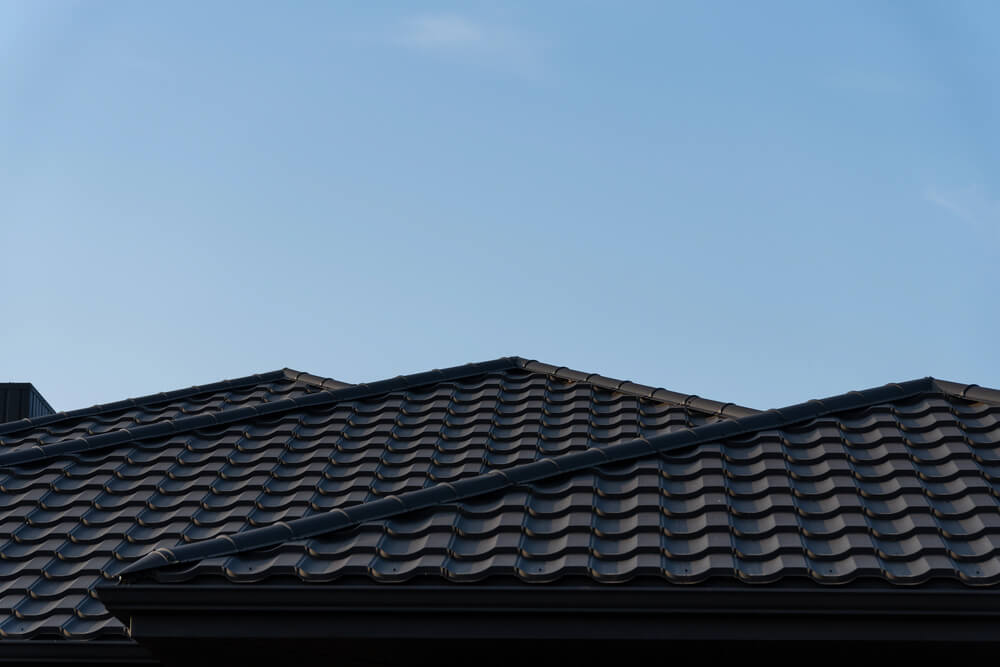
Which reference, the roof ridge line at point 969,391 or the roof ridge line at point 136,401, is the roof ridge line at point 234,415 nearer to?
the roof ridge line at point 136,401

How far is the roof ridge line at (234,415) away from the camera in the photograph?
31.6 ft

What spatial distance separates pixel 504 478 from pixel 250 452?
10.3 ft

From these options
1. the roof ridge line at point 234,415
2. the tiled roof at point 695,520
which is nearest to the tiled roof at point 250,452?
the roof ridge line at point 234,415

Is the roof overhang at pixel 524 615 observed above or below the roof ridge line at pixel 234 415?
below

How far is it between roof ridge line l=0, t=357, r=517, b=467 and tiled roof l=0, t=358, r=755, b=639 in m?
0.01

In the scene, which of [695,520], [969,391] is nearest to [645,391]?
[969,391]

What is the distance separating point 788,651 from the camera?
18.0ft

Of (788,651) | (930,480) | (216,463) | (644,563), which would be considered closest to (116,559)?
(216,463)

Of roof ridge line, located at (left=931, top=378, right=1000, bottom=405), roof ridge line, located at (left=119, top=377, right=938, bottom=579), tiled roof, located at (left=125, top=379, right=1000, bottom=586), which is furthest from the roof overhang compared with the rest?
roof ridge line, located at (left=931, top=378, right=1000, bottom=405)

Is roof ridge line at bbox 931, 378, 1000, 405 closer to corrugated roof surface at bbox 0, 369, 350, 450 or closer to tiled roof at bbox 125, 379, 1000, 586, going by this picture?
tiled roof at bbox 125, 379, 1000, 586

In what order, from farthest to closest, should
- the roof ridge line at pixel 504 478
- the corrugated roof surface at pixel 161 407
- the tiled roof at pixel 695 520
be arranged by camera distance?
the corrugated roof surface at pixel 161 407
the roof ridge line at pixel 504 478
the tiled roof at pixel 695 520

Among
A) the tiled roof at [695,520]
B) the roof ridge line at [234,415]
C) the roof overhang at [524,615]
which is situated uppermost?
the roof ridge line at [234,415]

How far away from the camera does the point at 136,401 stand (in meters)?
11.5

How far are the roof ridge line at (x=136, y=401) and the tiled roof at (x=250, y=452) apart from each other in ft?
0.07
